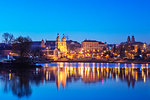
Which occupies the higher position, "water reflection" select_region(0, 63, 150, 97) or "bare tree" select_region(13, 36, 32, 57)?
"bare tree" select_region(13, 36, 32, 57)

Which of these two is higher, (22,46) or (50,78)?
(22,46)

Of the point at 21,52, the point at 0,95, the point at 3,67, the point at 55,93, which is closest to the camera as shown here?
the point at 0,95

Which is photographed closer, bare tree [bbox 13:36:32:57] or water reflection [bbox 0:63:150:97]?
water reflection [bbox 0:63:150:97]

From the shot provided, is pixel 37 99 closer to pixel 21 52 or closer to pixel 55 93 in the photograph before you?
pixel 55 93

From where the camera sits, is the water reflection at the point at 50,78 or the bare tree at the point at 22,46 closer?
the water reflection at the point at 50,78

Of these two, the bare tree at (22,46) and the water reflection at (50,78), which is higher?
the bare tree at (22,46)

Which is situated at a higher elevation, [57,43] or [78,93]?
[57,43]

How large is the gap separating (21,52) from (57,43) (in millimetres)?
134518

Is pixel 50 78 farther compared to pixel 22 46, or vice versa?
pixel 22 46

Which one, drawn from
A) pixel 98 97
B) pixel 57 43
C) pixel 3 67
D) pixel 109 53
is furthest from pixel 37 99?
pixel 57 43

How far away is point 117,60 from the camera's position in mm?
118438

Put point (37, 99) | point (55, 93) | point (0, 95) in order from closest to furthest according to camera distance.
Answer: point (37, 99) < point (0, 95) < point (55, 93)

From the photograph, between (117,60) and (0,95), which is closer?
(0,95)

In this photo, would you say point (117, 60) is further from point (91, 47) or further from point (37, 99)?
point (37, 99)
